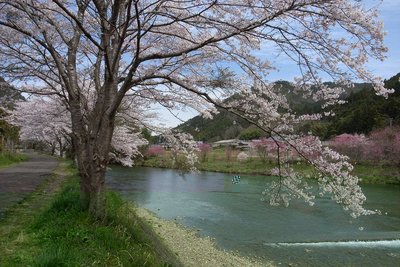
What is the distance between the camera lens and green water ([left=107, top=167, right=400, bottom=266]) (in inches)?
379

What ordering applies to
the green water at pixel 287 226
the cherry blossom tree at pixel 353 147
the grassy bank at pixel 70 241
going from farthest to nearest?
the cherry blossom tree at pixel 353 147 < the green water at pixel 287 226 < the grassy bank at pixel 70 241

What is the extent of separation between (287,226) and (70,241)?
931 cm

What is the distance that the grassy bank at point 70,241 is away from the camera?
4145 mm

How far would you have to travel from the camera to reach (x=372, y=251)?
33.4ft

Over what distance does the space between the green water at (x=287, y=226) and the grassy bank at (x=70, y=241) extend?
12.1 feet

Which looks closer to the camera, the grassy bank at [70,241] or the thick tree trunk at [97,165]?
the grassy bank at [70,241]

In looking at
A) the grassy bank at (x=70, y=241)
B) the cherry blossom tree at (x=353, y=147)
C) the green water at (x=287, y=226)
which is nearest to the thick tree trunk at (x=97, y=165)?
the grassy bank at (x=70, y=241)

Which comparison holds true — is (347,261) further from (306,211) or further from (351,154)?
(351,154)

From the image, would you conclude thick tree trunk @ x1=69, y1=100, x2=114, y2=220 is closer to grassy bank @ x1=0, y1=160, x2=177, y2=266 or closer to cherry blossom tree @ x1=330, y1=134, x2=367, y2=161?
grassy bank @ x1=0, y1=160, x2=177, y2=266

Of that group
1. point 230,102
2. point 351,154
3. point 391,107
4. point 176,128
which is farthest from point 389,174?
point 230,102

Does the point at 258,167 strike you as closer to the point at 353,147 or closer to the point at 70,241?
the point at 353,147

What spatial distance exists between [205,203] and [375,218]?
689cm

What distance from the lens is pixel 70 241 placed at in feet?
15.9

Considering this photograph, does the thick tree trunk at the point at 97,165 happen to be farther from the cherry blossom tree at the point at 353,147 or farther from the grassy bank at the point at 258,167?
the cherry blossom tree at the point at 353,147
